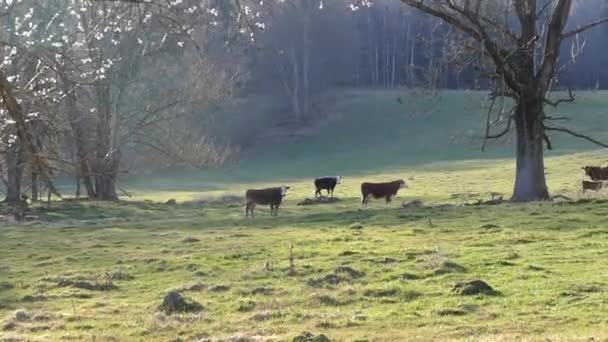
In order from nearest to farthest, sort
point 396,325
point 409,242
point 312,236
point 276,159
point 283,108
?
point 396,325, point 409,242, point 312,236, point 276,159, point 283,108

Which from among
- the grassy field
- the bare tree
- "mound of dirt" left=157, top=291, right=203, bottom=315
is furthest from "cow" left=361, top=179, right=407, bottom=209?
"mound of dirt" left=157, top=291, right=203, bottom=315

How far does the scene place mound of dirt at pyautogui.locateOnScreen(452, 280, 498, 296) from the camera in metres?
10.8

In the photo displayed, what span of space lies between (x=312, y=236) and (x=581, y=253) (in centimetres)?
660

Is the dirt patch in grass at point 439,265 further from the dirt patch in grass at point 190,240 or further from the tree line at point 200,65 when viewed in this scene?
the dirt patch in grass at point 190,240

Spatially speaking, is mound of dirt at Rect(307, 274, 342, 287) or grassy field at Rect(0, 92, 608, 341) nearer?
grassy field at Rect(0, 92, 608, 341)

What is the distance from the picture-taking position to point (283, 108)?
287 feet

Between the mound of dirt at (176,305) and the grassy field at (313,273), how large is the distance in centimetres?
15

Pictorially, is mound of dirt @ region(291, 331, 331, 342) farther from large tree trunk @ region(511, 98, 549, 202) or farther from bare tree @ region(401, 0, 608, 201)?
large tree trunk @ region(511, 98, 549, 202)

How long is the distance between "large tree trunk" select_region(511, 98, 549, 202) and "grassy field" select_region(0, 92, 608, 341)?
1.64 m

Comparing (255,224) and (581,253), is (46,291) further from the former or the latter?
(255,224)

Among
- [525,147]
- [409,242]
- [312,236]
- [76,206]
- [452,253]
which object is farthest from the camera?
[76,206]

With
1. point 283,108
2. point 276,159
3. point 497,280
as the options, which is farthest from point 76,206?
point 283,108

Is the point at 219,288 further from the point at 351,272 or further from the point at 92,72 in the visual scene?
the point at 92,72

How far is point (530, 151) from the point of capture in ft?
74.5
